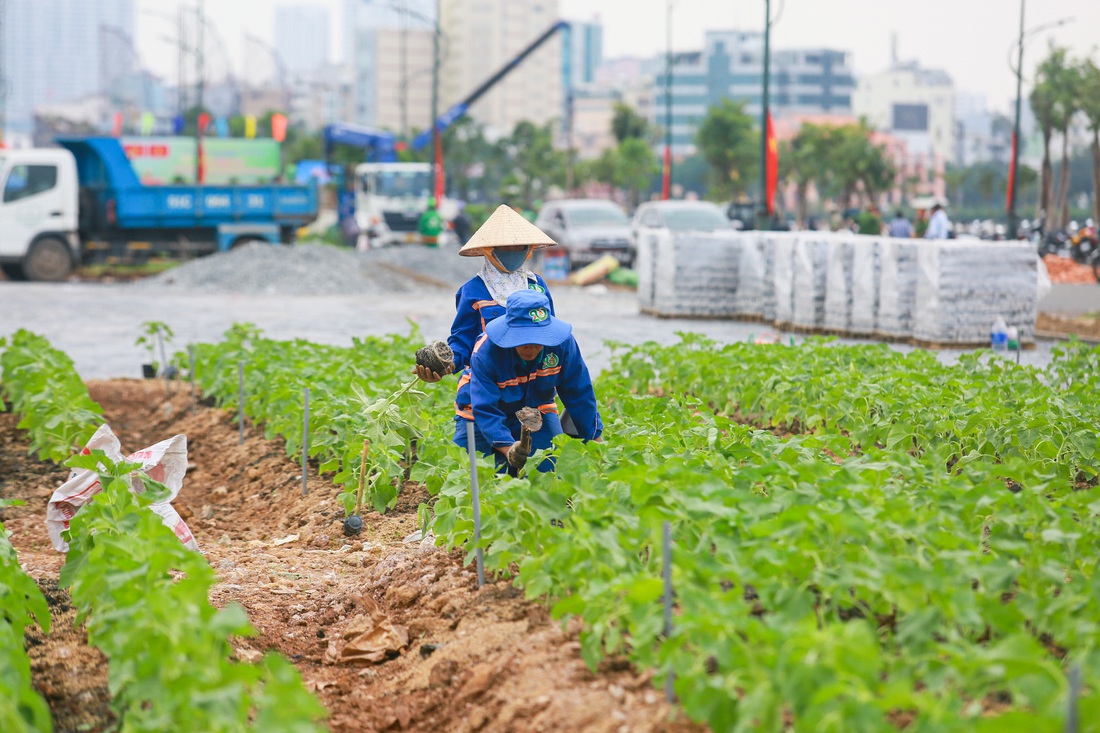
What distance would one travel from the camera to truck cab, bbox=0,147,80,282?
26.4 m

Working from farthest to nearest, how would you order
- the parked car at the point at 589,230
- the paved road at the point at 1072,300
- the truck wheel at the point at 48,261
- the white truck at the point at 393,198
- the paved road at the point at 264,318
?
the white truck at the point at 393,198
the parked car at the point at 589,230
the truck wheel at the point at 48,261
the paved road at the point at 1072,300
the paved road at the point at 264,318

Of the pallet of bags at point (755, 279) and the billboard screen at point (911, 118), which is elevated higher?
the billboard screen at point (911, 118)

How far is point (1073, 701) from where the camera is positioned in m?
2.81

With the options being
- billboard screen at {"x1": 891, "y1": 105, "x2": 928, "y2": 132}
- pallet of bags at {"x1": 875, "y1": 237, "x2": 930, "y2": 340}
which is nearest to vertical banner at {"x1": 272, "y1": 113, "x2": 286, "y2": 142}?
pallet of bags at {"x1": 875, "y1": 237, "x2": 930, "y2": 340}

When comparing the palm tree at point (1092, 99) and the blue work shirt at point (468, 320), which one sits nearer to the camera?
the blue work shirt at point (468, 320)

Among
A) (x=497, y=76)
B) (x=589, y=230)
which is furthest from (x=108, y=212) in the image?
(x=497, y=76)

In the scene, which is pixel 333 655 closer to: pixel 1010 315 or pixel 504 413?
pixel 504 413

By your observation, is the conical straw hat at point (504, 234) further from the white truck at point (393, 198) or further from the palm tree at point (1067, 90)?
the palm tree at point (1067, 90)

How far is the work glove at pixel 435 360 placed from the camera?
5883mm

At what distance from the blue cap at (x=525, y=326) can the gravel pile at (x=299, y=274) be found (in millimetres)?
20162

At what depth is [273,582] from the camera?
5996 mm

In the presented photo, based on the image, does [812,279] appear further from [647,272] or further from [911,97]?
[911,97]

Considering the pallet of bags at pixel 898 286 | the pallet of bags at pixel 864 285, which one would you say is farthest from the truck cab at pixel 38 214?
the pallet of bags at pixel 898 286

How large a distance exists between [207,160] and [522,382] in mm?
28874
